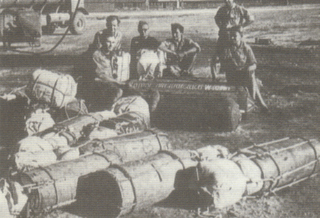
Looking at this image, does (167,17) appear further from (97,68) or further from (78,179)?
(78,179)

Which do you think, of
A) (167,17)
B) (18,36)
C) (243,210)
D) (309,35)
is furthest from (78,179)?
(167,17)

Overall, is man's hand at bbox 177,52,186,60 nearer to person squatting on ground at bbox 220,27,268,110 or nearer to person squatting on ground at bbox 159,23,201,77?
person squatting on ground at bbox 159,23,201,77

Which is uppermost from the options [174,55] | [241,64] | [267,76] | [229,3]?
[229,3]

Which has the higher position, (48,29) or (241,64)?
(48,29)

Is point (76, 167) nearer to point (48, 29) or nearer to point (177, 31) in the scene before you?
point (177, 31)

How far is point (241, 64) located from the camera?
26.7 feet

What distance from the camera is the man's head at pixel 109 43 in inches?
312

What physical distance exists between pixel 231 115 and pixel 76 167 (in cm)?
313

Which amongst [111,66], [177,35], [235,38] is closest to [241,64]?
[235,38]

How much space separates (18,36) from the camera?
51.0ft

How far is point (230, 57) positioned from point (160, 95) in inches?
60.9

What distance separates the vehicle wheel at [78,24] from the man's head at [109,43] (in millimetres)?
11109

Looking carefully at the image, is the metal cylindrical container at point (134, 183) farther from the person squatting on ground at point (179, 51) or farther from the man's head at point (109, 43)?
the person squatting on ground at point (179, 51)

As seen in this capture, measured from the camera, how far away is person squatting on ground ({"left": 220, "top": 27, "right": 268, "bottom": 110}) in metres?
8.02
